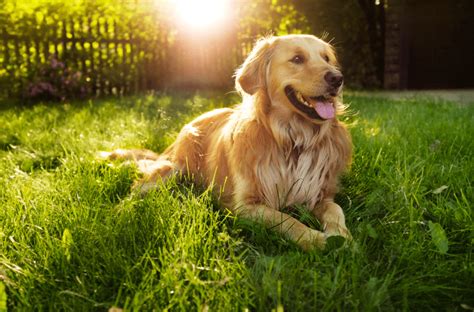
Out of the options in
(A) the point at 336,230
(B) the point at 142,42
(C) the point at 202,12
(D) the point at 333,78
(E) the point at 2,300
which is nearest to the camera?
(E) the point at 2,300

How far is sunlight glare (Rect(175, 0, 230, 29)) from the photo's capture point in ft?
31.0

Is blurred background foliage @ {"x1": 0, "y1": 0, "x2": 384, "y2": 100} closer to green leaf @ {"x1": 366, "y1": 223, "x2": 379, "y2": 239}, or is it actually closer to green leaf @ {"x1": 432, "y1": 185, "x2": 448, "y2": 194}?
green leaf @ {"x1": 432, "y1": 185, "x2": 448, "y2": 194}

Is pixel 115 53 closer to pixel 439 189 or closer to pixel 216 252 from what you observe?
pixel 439 189

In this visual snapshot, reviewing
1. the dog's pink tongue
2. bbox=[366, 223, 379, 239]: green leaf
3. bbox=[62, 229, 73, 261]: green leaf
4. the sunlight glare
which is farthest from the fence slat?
bbox=[366, 223, 379, 239]: green leaf

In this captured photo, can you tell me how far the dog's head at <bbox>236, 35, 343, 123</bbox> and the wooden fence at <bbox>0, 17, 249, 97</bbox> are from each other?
5919mm

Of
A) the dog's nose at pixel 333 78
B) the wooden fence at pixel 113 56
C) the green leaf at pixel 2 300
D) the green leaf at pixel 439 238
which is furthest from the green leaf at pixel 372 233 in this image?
the wooden fence at pixel 113 56

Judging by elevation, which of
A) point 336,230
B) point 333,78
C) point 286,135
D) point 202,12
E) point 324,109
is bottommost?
point 336,230

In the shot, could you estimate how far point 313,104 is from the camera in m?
2.54

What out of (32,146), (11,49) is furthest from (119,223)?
(11,49)

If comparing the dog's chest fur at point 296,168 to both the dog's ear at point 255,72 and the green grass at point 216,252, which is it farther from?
the dog's ear at point 255,72

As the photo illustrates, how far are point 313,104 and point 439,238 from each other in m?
1.02

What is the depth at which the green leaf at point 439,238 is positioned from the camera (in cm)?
179

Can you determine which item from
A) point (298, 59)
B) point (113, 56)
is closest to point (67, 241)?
point (298, 59)

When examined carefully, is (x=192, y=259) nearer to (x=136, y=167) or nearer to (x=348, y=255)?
(x=348, y=255)
